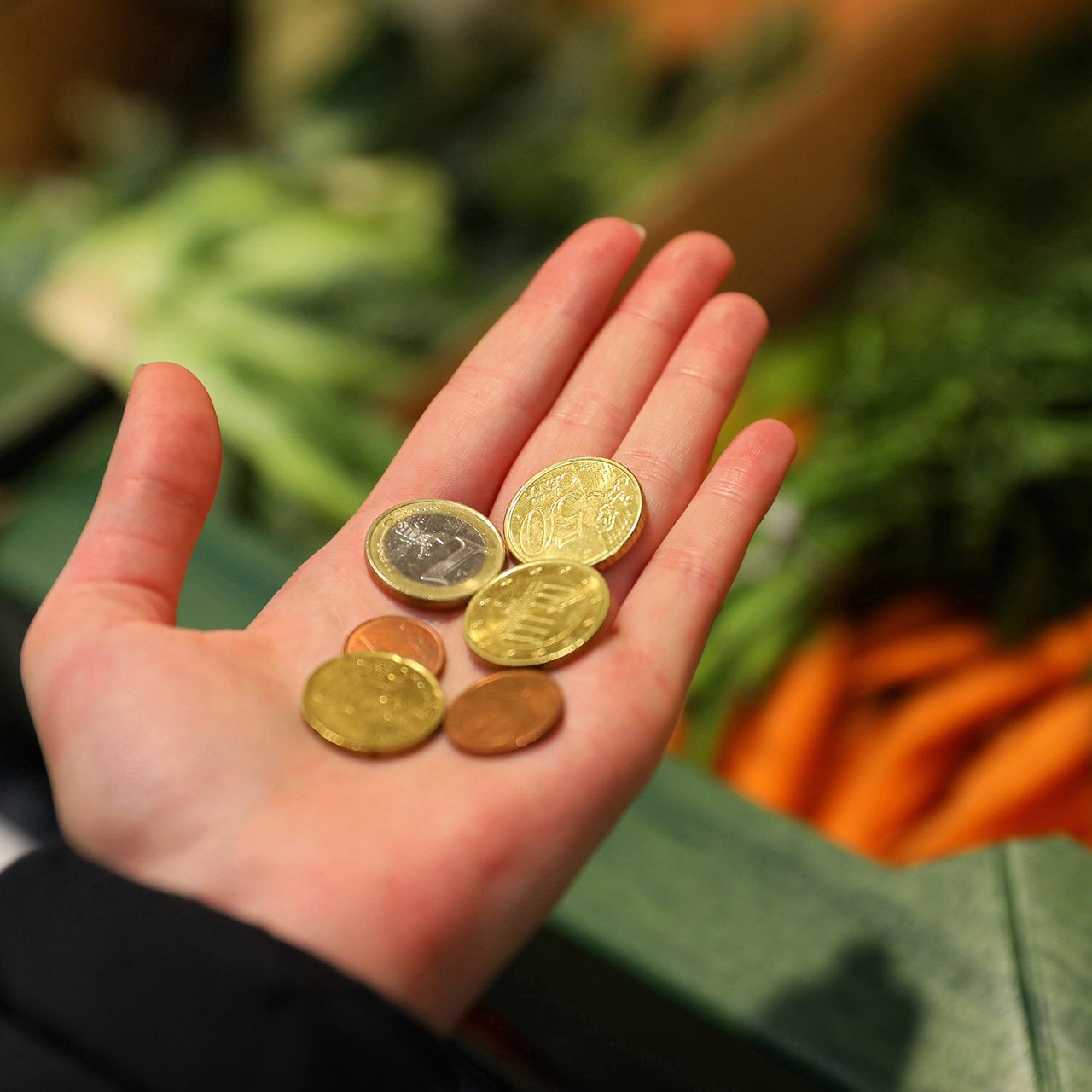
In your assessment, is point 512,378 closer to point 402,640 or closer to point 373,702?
point 402,640

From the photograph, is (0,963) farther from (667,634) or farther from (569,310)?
(569,310)

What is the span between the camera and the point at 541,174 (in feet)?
9.34

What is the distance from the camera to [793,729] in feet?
5.88

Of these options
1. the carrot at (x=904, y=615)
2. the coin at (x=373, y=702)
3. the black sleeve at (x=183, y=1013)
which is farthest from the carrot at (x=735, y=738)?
the black sleeve at (x=183, y=1013)

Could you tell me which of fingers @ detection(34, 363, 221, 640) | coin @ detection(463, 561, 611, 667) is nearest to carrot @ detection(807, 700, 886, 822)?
coin @ detection(463, 561, 611, 667)

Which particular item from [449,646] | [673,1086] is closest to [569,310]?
[449,646]

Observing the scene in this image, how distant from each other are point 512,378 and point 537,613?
0.38 meters

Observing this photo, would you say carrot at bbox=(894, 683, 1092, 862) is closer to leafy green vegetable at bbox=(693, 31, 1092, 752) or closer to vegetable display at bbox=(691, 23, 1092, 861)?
vegetable display at bbox=(691, 23, 1092, 861)

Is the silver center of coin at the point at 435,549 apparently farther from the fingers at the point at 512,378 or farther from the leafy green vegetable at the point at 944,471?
the leafy green vegetable at the point at 944,471

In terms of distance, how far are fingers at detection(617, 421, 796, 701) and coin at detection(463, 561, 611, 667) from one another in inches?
1.8

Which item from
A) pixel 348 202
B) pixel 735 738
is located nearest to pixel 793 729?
pixel 735 738

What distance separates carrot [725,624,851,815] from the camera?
1779mm

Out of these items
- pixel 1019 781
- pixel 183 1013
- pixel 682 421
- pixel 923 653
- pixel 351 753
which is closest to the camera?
pixel 183 1013

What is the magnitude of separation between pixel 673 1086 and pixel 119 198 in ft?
9.52
